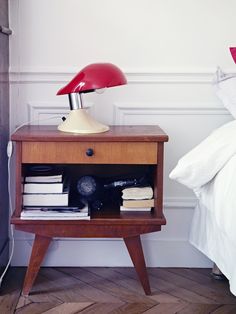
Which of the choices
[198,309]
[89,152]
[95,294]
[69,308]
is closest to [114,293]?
[95,294]

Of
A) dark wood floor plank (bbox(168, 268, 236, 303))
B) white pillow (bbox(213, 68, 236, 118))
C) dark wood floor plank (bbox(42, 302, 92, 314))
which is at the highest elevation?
white pillow (bbox(213, 68, 236, 118))

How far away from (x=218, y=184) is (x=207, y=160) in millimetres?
79

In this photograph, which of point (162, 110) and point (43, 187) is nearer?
point (43, 187)

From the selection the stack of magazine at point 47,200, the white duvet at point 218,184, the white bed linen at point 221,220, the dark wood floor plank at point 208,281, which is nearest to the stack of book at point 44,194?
the stack of magazine at point 47,200

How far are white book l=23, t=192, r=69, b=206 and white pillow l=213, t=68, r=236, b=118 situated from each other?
0.67 meters

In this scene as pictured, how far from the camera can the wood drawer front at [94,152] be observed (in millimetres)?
1509

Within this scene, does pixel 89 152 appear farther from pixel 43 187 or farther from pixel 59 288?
→ pixel 59 288

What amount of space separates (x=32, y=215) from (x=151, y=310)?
1.60 ft

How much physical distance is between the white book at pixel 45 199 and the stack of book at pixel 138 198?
8.0 inches

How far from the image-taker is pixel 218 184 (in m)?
1.44

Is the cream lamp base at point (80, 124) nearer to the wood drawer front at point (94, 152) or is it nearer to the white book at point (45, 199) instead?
the wood drawer front at point (94, 152)

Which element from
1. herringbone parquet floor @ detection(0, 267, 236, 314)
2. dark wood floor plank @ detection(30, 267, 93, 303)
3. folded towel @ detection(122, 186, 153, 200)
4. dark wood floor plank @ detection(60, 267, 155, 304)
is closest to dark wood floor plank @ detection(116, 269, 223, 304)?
herringbone parquet floor @ detection(0, 267, 236, 314)

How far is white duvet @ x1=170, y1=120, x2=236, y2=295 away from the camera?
134 centimetres

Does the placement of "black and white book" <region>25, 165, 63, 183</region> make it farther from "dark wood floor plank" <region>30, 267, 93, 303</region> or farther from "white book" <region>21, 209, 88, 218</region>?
"dark wood floor plank" <region>30, 267, 93, 303</region>
